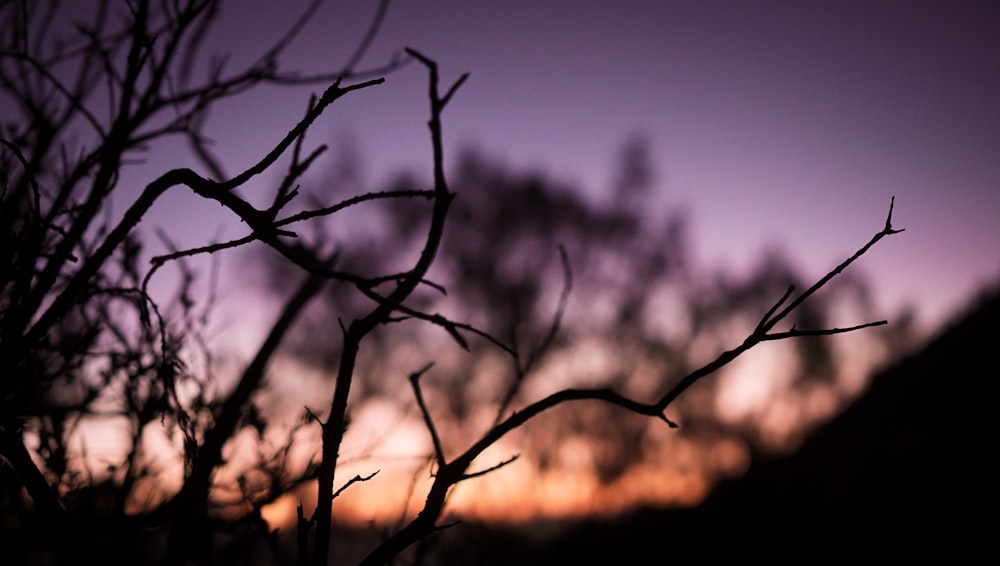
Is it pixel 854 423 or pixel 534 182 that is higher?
pixel 534 182

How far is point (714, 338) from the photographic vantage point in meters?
17.6

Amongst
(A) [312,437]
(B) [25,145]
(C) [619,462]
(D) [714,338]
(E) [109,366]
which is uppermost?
(D) [714,338]

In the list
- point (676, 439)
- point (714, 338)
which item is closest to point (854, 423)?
point (714, 338)

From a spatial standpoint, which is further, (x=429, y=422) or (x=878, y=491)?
(x=878, y=491)

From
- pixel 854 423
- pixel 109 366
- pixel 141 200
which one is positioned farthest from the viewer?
pixel 854 423

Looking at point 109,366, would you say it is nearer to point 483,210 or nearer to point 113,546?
point 113,546

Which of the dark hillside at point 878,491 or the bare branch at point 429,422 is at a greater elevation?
the dark hillside at point 878,491

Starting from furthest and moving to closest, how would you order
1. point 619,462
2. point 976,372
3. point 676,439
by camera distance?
point 676,439 < point 619,462 < point 976,372

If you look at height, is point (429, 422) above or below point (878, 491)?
below

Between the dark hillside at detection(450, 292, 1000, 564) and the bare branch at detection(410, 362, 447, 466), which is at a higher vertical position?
the dark hillside at detection(450, 292, 1000, 564)

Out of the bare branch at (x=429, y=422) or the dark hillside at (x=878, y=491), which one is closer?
the bare branch at (x=429, y=422)

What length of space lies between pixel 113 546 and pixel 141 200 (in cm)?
248

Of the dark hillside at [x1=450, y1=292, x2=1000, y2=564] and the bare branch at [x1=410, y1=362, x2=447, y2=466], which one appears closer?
the bare branch at [x1=410, y1=362, x2=447, y2=466]

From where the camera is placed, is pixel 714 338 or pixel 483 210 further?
pixel 714 338
